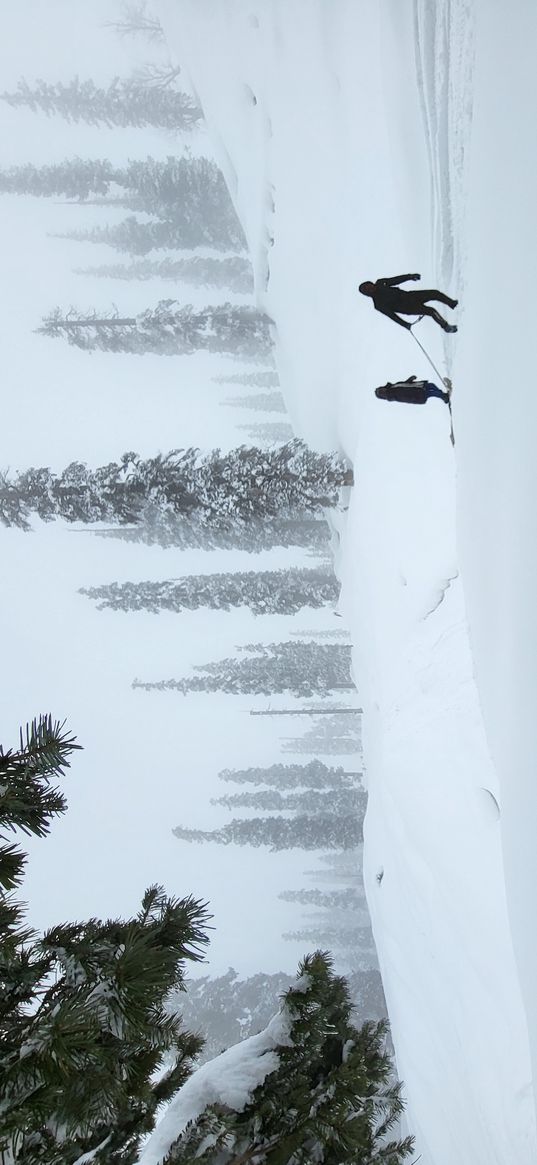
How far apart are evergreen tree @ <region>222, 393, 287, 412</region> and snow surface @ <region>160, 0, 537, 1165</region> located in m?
2.34

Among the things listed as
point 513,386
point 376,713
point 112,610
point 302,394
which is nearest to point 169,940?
point 513,386

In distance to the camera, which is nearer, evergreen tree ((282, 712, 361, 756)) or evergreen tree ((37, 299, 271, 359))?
evergreen tree ((37, 299, 271, 359))

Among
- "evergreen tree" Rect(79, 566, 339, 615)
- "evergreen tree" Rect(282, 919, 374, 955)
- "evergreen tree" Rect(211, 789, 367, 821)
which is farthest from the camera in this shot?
"evergreen tree" Rect(282, 919, 374, 955)

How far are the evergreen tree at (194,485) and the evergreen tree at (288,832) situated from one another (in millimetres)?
10789

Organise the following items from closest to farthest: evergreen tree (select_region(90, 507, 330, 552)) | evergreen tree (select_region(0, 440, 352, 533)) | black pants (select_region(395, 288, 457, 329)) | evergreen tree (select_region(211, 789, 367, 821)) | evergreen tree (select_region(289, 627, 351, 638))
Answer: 1. black pants (select_region(395, 288, 457, 329))
2. evergreen tree (select_region(0, 440, 352, 533))
3. evergreen tree (select_region(90, 507, 330, 552))
4. evergreen tree (select_region(289, 627, 351, 638))
5. evergreen tree (select_region(211, 789, 367, 821))

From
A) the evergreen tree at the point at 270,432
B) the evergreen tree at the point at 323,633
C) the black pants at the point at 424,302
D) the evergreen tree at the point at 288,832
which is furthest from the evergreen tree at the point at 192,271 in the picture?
the evergreen tree at the point at 288,832

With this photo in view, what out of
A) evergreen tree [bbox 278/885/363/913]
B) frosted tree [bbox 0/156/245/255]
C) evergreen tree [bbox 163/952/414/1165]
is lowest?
evergreen tree [bbox 278/885/363/913]

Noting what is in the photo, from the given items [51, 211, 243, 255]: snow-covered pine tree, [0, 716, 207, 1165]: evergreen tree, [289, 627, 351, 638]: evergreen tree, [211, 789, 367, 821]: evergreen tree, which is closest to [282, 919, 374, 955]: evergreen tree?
[211, 789, 367, 821]: evergreen tree

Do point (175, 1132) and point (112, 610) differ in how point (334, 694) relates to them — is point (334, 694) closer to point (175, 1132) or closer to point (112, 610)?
point (112, 610)

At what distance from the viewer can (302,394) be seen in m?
10.6

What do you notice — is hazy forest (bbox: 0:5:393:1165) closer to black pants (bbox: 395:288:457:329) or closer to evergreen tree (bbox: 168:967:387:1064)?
evergreen tree (bbox: 168:967:387:1064)

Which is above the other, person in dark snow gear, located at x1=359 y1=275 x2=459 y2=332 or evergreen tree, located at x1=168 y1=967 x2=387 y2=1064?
person in dark snow gear, located at x1=359 y1=275 x2=459 y2=332

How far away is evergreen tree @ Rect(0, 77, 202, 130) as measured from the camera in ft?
34.9

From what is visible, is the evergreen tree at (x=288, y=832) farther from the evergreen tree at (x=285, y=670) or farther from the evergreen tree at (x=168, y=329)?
the evergreen tree at (x=168, y=329)
